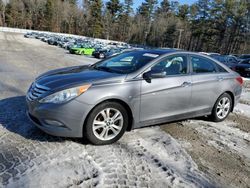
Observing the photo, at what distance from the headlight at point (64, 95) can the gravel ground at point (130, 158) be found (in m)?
0.66

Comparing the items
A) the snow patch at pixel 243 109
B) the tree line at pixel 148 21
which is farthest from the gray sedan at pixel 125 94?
the tree line at pixel 148 21

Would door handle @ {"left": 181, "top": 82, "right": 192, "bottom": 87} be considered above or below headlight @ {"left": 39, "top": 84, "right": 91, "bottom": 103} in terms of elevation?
above

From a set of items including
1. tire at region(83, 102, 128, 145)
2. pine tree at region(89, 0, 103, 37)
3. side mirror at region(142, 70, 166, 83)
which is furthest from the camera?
pine tree at region(89, 0, 103, 37)

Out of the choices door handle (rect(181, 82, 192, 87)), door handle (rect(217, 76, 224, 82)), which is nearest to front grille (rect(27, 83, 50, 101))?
door handle (rect(181, 82, 192, 87))

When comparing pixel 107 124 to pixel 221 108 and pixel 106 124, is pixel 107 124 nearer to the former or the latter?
pixel 106 124

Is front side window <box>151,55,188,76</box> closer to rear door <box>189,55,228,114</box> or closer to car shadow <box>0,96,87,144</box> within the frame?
rear door <box>189,55,228,114</box>

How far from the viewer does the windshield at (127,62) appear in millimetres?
4246

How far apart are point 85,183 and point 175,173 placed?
1.15 meters

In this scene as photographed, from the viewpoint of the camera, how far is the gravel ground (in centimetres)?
293

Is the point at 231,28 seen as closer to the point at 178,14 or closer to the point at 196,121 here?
the point at 178,14

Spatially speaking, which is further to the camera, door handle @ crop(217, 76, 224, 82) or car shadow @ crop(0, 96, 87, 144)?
door handle @ crop(217, 76, 224, 82)

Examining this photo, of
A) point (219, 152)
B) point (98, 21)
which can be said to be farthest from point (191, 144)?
point (98, 21)

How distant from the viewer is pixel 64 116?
348cm

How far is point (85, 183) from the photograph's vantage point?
2822 mm
